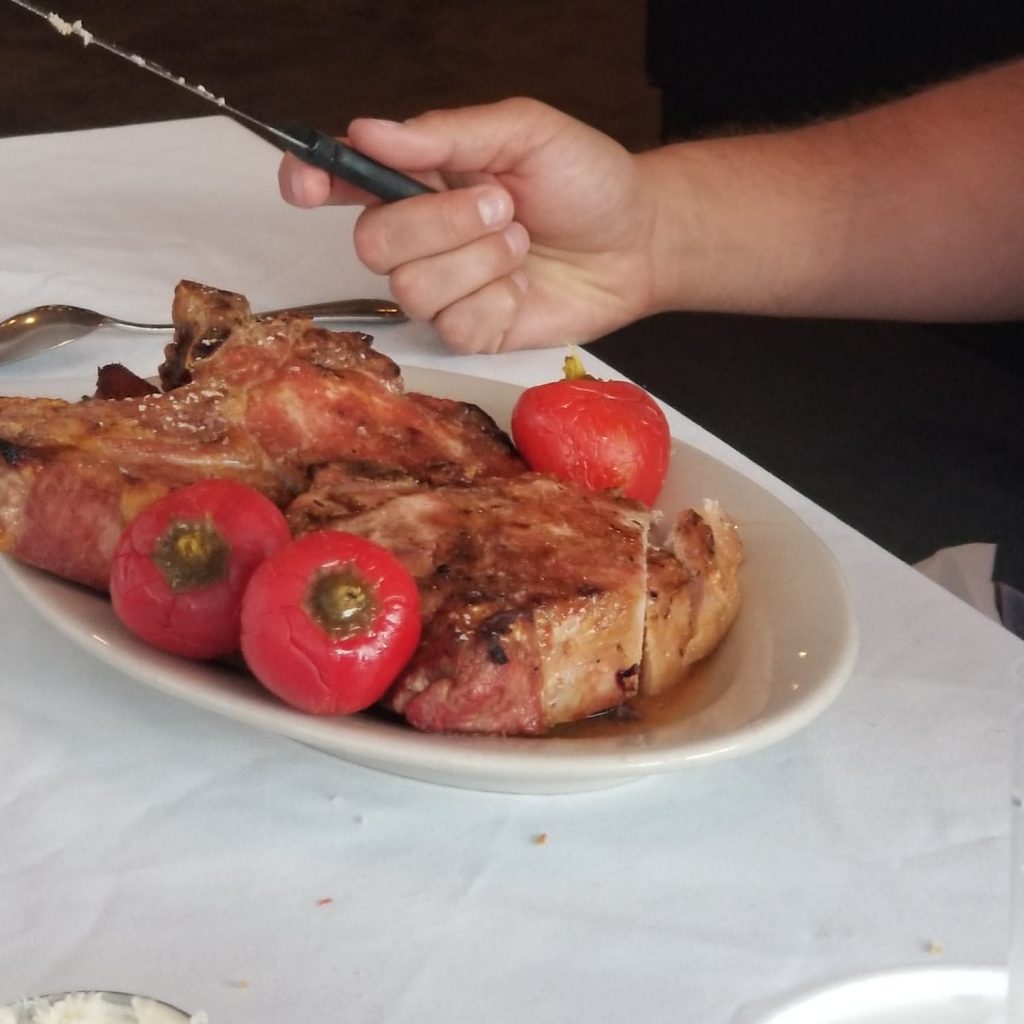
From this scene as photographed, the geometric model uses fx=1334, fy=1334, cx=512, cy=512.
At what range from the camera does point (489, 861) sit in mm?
755

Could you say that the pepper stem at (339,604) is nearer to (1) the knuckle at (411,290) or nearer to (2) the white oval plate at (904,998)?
(2) the white oval plate at (904,998)

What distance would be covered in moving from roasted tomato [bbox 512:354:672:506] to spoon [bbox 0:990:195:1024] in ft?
1.71

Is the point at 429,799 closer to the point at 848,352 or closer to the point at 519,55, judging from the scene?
the point at 848,352

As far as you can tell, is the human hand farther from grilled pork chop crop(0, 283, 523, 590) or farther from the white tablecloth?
the white tablecloth

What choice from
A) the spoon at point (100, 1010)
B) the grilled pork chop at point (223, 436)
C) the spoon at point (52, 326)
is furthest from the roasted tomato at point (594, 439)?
the spoon at point (100, 1010)

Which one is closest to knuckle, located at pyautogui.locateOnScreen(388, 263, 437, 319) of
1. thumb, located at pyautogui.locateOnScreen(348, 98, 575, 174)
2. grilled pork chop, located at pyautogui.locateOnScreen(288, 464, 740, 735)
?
thumb, located at pyautogui.locateOnScreen(348, 98, 575, 174)

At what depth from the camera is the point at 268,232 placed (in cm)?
164

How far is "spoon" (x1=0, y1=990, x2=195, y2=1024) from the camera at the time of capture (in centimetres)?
54

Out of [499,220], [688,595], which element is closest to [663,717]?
[688,595]

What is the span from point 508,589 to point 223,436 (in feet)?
0.87

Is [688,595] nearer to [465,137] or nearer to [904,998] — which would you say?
Result: [904,998]

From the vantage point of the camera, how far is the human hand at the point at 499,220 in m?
1.33

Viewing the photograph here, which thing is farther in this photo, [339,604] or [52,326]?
[52,326]

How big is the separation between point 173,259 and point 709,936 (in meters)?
1.10
